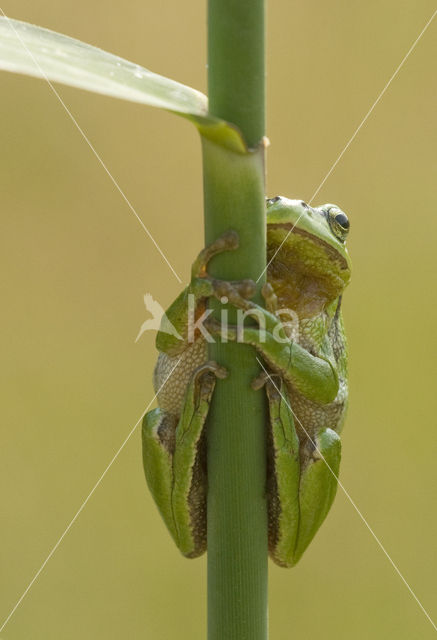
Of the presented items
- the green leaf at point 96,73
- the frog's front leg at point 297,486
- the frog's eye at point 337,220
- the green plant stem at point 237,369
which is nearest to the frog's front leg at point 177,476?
the frog's front leg at point 297,486

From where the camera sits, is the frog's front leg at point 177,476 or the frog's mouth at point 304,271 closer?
the frog's front leg at point 177,476

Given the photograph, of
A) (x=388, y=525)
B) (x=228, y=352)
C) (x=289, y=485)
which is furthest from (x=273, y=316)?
(x=388, y=525)

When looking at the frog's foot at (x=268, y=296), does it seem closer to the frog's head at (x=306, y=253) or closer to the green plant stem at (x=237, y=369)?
the green plant stem at (x=237, y=369)

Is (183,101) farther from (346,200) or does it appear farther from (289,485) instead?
(346,200)

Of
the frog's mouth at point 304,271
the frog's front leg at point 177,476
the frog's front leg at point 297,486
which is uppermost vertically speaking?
the frog's mouth at point 304,271

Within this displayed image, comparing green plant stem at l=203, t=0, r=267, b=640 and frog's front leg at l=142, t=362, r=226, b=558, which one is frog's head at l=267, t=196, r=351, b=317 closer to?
frog's front leg at l=142, t=362, r=226, b=558

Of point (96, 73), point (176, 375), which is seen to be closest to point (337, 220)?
point (176, 375)

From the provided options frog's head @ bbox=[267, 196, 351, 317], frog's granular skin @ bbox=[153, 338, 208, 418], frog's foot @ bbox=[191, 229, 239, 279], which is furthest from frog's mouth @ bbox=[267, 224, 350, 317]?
frog's foot @ bbox=[191, 229, 239, 279]

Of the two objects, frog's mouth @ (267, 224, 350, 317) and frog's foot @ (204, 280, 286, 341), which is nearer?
frog's foot @ (204, 280, 286, 341)

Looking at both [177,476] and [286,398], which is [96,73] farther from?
[177,476]
